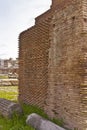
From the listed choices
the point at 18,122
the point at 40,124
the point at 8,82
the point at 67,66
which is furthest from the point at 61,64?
the point at 8,82

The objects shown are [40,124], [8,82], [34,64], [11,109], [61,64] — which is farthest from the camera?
[8,82]

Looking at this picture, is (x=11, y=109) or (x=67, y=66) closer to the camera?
(x=67, y=66)

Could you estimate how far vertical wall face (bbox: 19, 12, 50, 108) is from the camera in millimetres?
12414

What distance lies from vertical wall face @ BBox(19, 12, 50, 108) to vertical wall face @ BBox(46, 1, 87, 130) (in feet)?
2.62

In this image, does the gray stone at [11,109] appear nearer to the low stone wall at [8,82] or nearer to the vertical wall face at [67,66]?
the vertical wall face at [67,66]

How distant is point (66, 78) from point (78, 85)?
2.86 feet

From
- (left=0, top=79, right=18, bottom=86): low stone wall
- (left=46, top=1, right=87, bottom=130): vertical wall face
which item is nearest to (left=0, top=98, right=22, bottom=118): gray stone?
(left=46, top=1, right=87, bottom=130): vertical wall face

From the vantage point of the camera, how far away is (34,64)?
536 inches

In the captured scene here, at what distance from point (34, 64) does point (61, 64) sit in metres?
3.20

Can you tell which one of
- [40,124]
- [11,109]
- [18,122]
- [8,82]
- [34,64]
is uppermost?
[34,64]

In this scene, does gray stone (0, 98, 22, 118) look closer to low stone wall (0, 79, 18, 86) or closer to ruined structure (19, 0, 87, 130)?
ruined structure (19, 0, 87, 130)

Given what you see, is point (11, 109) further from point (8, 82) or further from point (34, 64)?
point (8, 82)

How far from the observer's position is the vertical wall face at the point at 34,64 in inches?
489

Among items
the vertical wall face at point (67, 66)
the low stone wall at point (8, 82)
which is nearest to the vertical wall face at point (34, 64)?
the vertical wall face at point (67, 66)
